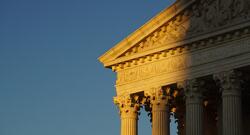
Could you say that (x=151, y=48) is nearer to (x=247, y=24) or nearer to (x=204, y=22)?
(x=204, y=22)

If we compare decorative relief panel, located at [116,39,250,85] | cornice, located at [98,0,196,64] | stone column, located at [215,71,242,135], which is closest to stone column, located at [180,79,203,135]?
decorative relief panel, located at [116,39,250,85]

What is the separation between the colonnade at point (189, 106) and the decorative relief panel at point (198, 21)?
112 inches

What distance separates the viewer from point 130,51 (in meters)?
59.8

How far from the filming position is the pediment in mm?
54344

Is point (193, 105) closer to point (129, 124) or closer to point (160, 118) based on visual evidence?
point (160, 118)

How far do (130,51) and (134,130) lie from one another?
5.16 meters

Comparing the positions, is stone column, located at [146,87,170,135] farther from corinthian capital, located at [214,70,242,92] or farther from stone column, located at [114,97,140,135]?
corinthian capital, located at [214,70,242,92]

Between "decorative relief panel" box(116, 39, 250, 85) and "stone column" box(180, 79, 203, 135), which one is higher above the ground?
"decorative relief panel" box(116, 39, 250, 85)

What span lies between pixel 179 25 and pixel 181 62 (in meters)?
2.32

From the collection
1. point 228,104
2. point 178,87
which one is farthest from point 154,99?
point 228,104

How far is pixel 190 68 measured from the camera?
186ft

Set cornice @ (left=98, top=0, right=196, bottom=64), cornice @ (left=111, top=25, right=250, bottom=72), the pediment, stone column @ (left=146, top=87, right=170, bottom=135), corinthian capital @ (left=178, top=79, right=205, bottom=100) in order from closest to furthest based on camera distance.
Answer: cornice @ (left=111, top=25, right=250, bottom=72) → the pediment → corinthian capital @ (left=178, top=79, right=205, bottom=100) → cornice @ (left=98, top=0, right=196, bottom=64) → stone column @ (left=146, top=87, right=170, bottom=135)

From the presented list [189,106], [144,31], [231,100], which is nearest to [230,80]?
[231,100]

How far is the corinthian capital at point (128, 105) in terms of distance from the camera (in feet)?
198
